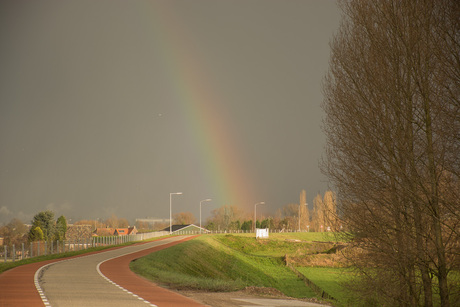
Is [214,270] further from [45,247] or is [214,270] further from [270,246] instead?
[270,246]

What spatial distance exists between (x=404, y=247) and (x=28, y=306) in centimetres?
1174

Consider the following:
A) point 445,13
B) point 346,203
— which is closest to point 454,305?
point 346,203

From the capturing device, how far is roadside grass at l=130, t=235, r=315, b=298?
33719mm

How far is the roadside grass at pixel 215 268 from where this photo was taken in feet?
111

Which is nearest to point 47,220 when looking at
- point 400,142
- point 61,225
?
point 61,225

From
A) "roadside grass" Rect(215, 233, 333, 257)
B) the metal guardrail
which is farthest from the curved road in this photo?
"roadside grass" Rect(215, 233, 333, 257)

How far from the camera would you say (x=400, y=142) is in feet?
58.4

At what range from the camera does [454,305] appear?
1798 centimetres

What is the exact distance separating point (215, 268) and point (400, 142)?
125ft

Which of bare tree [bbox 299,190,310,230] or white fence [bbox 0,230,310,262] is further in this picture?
bare tree [bbox 299,190,310,230]

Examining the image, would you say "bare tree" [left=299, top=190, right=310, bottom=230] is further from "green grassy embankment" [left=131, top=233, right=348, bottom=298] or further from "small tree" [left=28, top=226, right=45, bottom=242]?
"small tree" [left=28, top=226, right=45, bottom=242]

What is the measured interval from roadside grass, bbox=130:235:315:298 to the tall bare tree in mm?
8686

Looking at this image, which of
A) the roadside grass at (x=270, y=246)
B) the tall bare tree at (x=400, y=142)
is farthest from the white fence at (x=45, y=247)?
the tall bare tree at (x=400, y=142)

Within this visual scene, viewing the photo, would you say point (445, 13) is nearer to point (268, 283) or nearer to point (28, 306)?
point (28, 306)
